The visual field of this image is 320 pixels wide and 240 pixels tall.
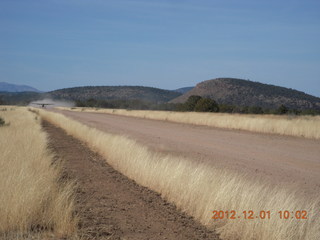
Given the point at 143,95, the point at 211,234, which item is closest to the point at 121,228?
the point at 211,234

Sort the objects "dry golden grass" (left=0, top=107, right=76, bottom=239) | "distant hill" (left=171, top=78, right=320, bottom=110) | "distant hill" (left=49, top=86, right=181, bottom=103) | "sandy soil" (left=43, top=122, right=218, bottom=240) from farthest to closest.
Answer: "distant hill" (left=49, top=86, right=181, bottom=103)
"distant hill" (left=171, top=78, right=320, bottom=110)
"sandy soil" (left=43, top=122, right=218, bottom=240)
"dry golden grass" (left=0, top=107, right=76, bottom=239)

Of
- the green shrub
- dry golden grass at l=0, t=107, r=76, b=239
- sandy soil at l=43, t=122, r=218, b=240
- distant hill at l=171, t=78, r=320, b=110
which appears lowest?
sandy soil at l=43, t=122, r=218, b=240

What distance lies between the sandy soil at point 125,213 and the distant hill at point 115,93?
16179 centimetres

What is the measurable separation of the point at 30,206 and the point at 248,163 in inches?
316

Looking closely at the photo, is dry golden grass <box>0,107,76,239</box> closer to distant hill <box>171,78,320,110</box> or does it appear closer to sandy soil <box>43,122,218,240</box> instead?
sandy soil <box>43,122,218,240</box>

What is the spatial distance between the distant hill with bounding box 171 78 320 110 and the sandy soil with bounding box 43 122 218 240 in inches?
3406

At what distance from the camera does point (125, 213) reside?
23.7 feet

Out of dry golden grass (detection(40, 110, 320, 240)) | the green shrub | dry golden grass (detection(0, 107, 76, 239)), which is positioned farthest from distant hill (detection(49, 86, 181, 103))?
dry golden grass (detection(0, 107, 76, 239))

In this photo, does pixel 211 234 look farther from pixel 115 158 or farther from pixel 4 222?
pixel 115 158

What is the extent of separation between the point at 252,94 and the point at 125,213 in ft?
329

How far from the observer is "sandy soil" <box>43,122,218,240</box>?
6.07m

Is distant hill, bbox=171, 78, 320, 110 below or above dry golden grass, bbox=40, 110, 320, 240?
above

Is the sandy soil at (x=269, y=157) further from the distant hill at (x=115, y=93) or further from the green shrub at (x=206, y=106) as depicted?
the distant hill at (x=115, y=93)

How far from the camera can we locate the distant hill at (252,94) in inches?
3708
